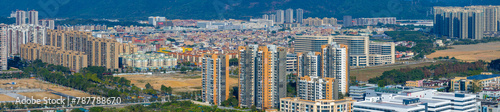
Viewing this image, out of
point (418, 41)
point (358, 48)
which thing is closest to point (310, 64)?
point (358, 48)

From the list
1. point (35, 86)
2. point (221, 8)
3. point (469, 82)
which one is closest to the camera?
point (469, 82)

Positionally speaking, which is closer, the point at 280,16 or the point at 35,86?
the point at 35,86

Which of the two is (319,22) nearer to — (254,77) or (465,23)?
(465,23)

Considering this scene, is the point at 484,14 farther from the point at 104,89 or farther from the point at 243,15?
the point at 243,15

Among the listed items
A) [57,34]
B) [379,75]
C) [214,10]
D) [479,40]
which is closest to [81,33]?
[57,34]

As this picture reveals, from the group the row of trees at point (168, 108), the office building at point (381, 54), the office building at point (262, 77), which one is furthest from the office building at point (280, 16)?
the office building at point (262, 77)

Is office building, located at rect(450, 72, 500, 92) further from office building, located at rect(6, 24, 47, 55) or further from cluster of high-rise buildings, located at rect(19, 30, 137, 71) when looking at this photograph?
office building, located at rect(6, 24, 47, 55)
